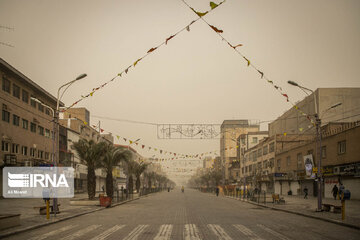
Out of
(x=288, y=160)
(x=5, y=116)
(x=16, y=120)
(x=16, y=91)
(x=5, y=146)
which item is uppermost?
(x=16, y=91)

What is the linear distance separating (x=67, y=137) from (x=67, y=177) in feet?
22.9

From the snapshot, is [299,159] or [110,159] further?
[299,159]

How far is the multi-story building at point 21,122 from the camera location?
142 ft

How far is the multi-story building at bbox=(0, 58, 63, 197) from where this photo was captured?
4322 cm

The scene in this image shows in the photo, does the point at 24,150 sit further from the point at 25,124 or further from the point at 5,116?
the point at 5,116

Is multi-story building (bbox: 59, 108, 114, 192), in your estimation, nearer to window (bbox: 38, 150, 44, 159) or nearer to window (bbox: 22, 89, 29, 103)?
window (bbox: 38, 150, 44, 159)

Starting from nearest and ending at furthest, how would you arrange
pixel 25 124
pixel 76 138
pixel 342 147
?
1. pixel 342 147
2. pixel 25 124
3. pixel 76 138

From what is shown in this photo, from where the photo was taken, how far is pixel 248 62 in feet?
63.3

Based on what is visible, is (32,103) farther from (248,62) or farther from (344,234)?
(344,234)

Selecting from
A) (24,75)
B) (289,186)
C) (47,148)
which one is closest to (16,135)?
(24,75)

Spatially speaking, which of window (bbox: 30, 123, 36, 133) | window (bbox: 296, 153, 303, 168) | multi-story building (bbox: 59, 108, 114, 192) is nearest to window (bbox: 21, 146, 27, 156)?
window (bbox: 30, 123, 36, 133)

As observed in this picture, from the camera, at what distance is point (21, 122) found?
4822 centimetres

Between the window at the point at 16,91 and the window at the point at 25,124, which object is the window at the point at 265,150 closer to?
the window at the point at 25,124

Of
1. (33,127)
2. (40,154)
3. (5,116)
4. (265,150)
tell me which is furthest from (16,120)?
(265,150)
